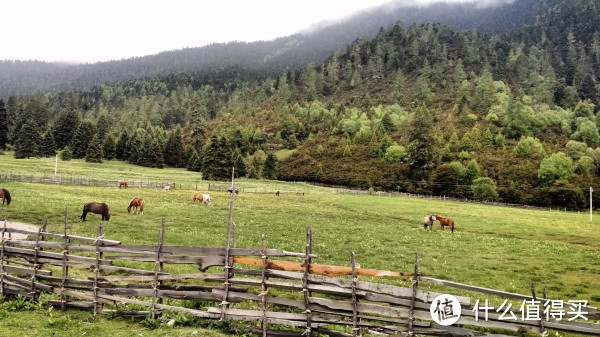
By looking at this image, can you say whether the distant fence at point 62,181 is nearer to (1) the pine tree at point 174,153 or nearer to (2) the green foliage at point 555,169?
(1) the pine tree at point 174,153

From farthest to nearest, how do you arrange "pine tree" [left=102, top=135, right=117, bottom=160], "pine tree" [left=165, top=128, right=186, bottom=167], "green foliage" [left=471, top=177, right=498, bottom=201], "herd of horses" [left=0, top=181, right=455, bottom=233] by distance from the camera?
"pine tree" [left=165, top=128, right=186, bottom=167] → "pine tree" [left=102, top=135, right=117, bottom=160] → "green foliage" [left=471, top=177, right=498, bottom=201] → "herd of horses" [left=0, top=181, right=455, bottom=233]

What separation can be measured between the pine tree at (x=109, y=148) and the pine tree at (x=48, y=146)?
14.1 metres

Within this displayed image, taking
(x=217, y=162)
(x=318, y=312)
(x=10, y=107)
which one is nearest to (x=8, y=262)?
(x=318, y=312)

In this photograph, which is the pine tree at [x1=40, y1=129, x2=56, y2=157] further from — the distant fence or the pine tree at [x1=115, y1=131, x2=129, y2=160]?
the distant fence

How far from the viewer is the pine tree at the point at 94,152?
122625mm

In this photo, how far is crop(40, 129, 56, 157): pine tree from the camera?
418 feet

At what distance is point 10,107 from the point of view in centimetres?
16175

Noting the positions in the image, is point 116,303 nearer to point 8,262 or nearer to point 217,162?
point 8,262

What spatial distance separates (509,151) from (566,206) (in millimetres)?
40373

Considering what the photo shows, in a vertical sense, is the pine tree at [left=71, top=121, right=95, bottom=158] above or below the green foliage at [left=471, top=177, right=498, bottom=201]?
above

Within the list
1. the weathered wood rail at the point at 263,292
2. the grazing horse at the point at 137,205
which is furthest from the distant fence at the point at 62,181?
the weathered wood rail at the point at 263,292

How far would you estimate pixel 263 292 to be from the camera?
13.7 metres

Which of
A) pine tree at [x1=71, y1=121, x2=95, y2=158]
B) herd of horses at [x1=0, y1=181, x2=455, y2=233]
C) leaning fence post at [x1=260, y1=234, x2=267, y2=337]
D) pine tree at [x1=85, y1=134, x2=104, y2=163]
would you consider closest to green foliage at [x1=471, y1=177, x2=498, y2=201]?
herd of horses at [x1=0, y1=181, x2=455, y2=233]

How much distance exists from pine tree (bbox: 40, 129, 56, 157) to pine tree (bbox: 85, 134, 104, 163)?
43.6ft
